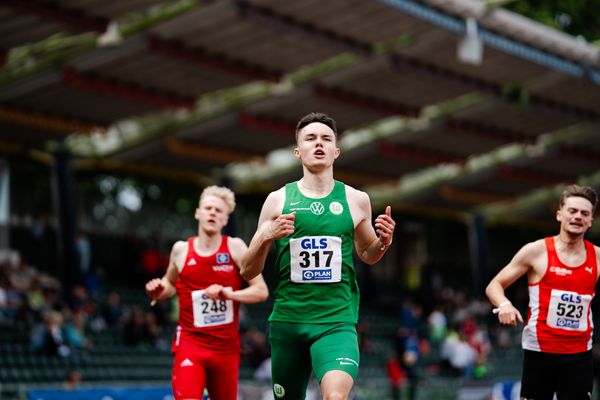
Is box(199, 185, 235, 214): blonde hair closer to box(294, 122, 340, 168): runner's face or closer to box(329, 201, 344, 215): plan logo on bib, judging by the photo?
box(294, 122, 340, 168): runner's face

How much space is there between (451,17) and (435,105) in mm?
8191

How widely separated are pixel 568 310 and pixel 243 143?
80.1ft

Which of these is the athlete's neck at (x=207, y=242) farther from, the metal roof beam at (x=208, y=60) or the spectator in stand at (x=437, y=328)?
the spectator in stand at (x=437, y=328)

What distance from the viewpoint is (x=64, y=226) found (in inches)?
1188

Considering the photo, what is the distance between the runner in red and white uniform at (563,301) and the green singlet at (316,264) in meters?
1.68

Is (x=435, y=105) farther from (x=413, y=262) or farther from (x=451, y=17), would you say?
(x=413, y=262)

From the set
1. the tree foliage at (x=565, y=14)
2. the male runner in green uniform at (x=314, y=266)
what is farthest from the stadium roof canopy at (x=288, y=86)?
the male runner in green uniform at (x=314, y=266)

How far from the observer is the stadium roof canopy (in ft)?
78.5

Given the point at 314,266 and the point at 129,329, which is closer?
the point at 314,266

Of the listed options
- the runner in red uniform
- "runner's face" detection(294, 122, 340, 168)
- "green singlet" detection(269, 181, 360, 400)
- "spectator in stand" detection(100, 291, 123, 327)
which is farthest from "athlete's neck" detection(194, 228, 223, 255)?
"spectator in stand" detection(100, 291, 123, 327)

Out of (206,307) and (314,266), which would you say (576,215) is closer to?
(314,266)

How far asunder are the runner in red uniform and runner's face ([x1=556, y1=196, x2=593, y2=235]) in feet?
8.39

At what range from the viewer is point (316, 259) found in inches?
313

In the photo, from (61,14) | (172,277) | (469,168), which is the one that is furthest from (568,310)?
(469,168)
